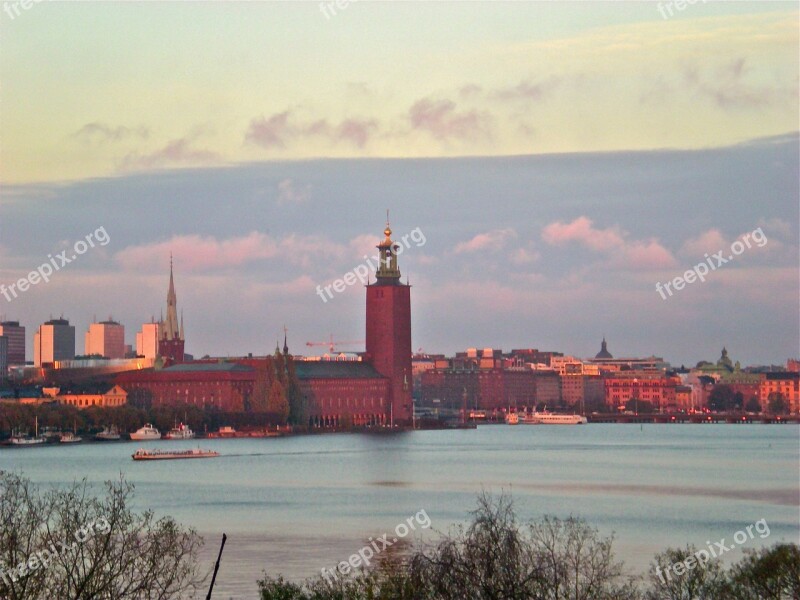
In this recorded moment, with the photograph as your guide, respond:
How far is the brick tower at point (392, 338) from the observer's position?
94875mm

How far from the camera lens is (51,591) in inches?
631

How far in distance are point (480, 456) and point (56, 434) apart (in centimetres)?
2057

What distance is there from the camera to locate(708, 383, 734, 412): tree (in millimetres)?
139250

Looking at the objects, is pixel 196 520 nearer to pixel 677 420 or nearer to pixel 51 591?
pixel 51 591

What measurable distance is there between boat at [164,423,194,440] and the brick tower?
1640cm

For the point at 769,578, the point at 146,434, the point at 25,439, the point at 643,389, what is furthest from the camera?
the point at 643,389

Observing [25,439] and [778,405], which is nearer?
[25,439]

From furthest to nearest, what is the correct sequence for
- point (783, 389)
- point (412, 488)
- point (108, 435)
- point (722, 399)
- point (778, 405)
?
1. point (722, 399)
2. point (783, 389)
3. point (778, 405)
4. point (108, 435)
5. point (412, 488)

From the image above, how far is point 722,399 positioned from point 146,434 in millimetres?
72400

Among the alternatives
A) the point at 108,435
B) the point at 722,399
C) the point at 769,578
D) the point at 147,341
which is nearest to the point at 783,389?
the point at 722,399

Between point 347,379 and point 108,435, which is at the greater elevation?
point 347,379

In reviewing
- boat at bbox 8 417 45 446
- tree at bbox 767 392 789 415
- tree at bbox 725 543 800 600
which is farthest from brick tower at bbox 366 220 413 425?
tree at bbox 725 543 800 600

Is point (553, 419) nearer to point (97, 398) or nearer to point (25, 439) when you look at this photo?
point (97, 398)

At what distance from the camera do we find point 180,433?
7919cm
